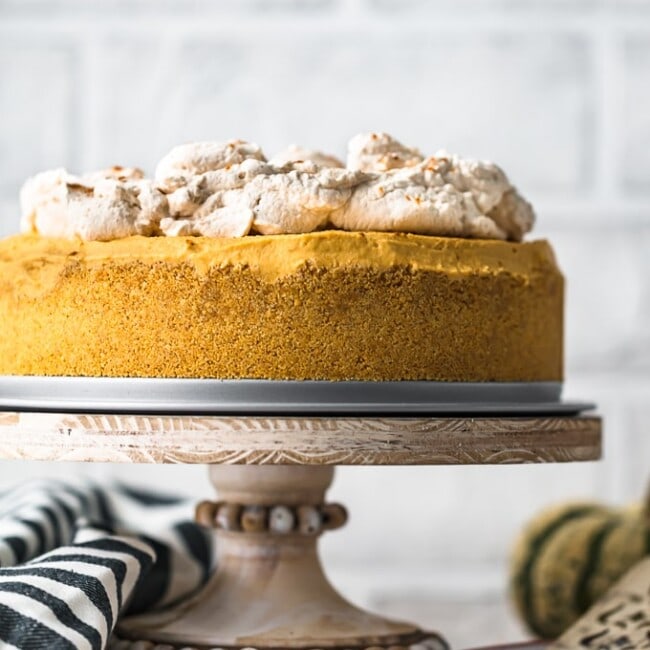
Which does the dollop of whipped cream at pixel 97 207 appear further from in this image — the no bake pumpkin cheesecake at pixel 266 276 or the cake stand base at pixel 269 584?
the cake stand base at pixel 269 584

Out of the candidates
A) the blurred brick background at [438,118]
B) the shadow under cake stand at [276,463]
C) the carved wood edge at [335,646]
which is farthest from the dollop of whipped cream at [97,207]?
the blurred brick background at [438,118]

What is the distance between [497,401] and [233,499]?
21cm

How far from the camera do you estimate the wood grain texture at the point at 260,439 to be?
0.65 meters

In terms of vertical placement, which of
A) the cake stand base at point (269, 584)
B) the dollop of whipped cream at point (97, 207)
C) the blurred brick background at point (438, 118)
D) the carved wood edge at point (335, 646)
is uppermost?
the blurred brick background at point (438, 118)

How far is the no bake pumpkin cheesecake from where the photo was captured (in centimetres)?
68

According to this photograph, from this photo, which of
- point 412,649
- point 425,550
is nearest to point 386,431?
point 412,649

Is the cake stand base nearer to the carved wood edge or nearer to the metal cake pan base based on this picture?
the carved wood edge

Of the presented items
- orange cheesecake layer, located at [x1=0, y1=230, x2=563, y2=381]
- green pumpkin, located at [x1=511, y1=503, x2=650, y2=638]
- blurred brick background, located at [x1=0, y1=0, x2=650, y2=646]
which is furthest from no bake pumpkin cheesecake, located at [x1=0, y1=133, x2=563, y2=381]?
blurred brick background, located at [x1=0, y1=0, x2=650, y2=646]

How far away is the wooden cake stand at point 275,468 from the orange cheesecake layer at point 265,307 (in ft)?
0.15

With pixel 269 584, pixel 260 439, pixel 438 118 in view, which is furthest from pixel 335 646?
pixel 438 118

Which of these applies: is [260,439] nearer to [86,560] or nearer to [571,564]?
[86,560]

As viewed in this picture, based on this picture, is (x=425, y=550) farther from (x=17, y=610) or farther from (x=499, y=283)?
(x=17, y=610)

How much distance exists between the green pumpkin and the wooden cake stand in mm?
381

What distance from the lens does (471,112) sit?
66.9 inches
